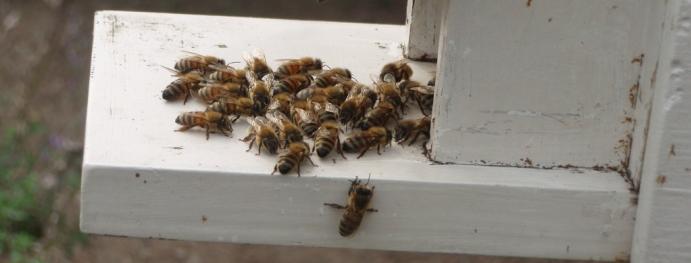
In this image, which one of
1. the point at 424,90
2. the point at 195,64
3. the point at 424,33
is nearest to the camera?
the point at 424,90

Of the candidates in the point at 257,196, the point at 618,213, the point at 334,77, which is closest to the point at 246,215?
the point at 257,196

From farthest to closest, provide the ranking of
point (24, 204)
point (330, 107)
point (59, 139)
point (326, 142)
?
point (59, 139)
point (24, 204)
point (330, 107)
point (326, 142)

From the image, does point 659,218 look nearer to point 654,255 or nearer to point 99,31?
point 654,255

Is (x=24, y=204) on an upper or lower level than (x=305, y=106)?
lower

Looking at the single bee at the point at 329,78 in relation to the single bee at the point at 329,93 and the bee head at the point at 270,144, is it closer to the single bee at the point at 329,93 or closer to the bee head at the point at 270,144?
the single bee at the point at 329,93

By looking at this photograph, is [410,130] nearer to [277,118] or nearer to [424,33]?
[277,118]

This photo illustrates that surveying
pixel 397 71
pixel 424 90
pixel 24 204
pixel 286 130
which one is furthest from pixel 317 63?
pixel 24 204

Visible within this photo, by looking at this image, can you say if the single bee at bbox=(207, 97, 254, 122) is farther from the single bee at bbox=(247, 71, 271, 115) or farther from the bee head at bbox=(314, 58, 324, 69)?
the bee head at bbox=(314, 58, 324, 69)
